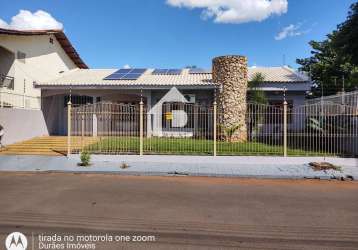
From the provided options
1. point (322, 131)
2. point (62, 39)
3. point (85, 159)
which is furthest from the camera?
point (62, 39)

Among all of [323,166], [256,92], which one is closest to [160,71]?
[256,92]

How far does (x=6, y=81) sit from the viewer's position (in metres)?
17.0

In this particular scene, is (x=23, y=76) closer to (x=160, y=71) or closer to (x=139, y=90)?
(x=139, y=90)

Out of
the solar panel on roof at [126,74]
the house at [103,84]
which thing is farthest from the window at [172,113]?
the solar panel on roof at [126,74]

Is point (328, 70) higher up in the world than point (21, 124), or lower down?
higher up

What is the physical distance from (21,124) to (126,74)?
687cm

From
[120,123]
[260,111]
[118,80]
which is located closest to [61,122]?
[118,80]

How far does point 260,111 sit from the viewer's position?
46.9 ft

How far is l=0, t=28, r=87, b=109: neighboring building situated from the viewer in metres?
17.0

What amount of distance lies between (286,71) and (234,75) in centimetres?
657

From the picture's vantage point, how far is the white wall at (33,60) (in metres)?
17.6

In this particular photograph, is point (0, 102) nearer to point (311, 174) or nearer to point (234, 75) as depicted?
point (234, 75)

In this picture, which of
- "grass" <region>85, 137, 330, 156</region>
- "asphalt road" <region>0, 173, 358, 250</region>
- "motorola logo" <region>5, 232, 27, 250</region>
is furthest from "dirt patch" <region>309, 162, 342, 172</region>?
"motorola logo" <region>5, 232, 27, 250</region>

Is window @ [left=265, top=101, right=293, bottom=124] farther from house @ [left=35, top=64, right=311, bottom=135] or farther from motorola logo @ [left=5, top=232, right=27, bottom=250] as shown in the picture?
motorola logo @ [left=5, top=232, right=27, bottom=250]
